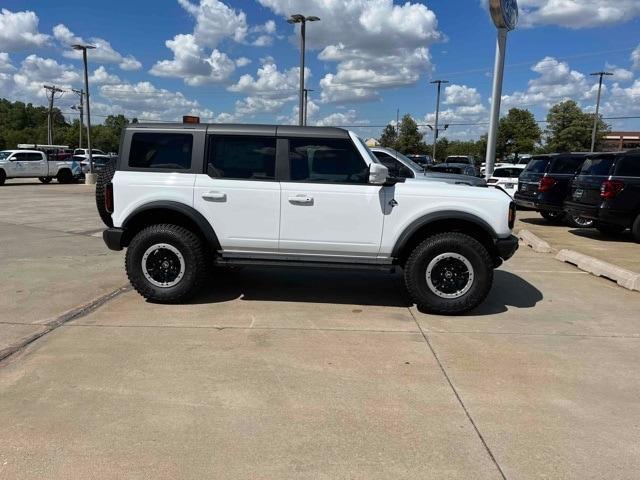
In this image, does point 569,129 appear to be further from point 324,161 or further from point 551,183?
point 324,161

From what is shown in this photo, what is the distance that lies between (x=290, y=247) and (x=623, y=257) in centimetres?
653

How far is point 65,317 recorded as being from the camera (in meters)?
5.33

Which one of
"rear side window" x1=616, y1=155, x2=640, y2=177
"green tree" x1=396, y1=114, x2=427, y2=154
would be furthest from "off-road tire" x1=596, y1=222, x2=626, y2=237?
"green tree" x1=396, y1=114, x2=427, y2=154

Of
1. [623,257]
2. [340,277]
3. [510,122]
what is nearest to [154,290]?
[340,277]

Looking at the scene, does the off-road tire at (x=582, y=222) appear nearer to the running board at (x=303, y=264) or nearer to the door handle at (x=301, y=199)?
the running board at (x=303, y=264)

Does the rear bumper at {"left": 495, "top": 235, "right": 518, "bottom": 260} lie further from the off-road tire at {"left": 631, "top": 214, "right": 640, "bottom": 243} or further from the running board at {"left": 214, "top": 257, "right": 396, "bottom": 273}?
the off-road tire at {"left": 631, "top": 214, "right": 640, "bottom": 243}

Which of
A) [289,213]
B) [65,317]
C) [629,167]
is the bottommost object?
[65,317]

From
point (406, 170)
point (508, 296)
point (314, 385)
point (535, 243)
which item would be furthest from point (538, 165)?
point (314, 385)

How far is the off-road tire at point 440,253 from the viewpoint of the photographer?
5.42m

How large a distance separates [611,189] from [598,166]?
2.58 ft

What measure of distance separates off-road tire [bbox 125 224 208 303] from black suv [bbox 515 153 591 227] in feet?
33.1

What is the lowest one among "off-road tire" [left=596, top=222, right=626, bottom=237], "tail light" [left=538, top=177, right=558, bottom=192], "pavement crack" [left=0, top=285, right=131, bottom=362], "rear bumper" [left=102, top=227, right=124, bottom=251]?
"pavement crack" [left=0, top=285, right=131, bottom=362]

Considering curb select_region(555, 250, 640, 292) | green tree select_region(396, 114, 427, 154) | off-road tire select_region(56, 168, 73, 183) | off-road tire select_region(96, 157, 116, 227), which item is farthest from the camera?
green tree select_region(396, 114, 427, 154)

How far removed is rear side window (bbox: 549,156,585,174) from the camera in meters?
13.0
